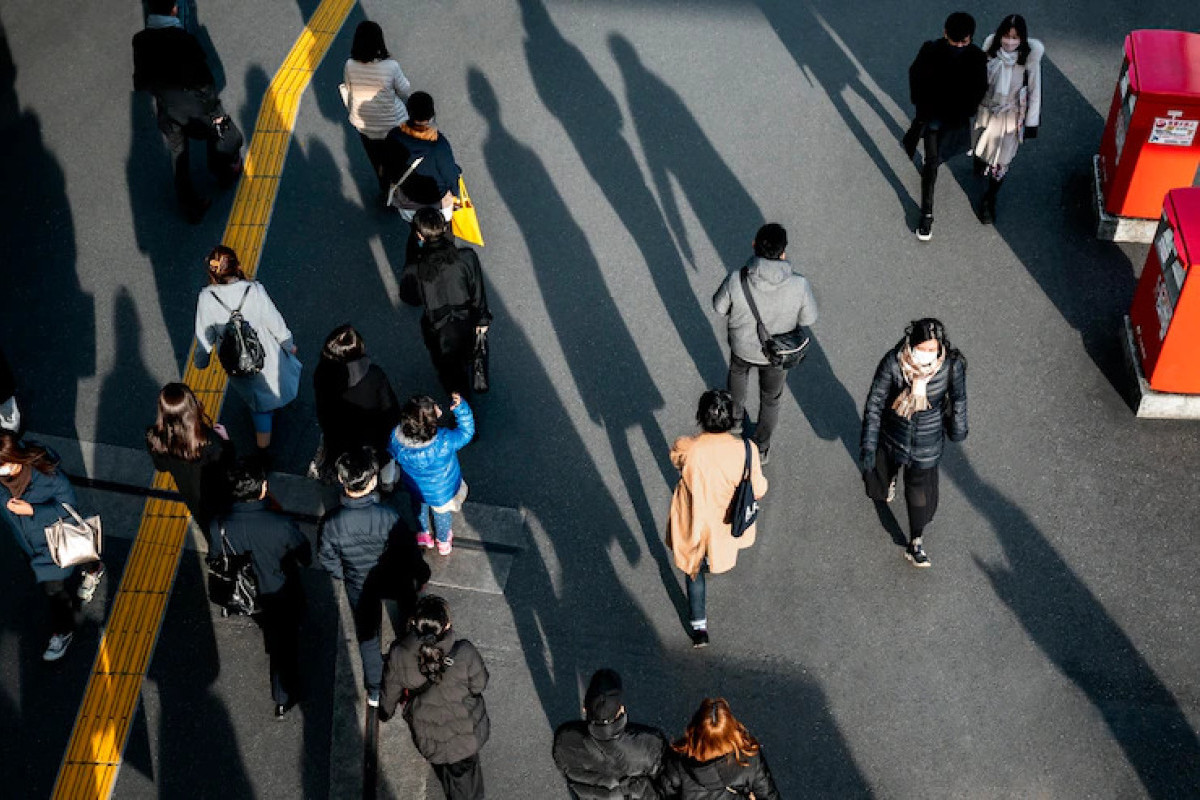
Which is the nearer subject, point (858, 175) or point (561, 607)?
point (561, 607)

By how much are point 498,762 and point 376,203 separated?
4919 mm

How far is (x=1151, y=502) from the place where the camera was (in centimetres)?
764

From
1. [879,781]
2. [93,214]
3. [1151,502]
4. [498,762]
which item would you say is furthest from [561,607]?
[93,214]

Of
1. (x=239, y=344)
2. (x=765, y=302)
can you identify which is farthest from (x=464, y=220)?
(x=765, y=302)

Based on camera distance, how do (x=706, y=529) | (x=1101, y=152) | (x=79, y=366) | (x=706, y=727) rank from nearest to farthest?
(x=706, y=727)
(x=706, y=529)
(x=79, y=366)
(x=1101, y=152)

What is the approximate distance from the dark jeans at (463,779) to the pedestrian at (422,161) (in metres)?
3.91

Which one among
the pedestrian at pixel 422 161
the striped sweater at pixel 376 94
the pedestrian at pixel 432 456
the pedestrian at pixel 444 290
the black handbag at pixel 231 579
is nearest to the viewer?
the black handbag at pixel 231 579

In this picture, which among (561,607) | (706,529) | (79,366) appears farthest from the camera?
(79,366)

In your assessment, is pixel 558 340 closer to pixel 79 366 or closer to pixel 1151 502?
pixel 79 366

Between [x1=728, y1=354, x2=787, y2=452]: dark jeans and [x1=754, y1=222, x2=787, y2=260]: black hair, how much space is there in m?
0.78

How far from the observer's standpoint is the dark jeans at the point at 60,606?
7.01m

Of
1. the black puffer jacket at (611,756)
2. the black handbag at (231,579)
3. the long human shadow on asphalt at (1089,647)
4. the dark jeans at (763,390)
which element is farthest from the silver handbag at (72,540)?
the long human shadow on asphalt at (1089,647)

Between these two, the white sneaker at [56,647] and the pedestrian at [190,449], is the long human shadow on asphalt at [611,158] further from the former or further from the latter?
the white sneaker at [56,647]

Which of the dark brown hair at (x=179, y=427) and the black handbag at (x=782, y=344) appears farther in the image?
the black handbag at (x=782, y=344)
